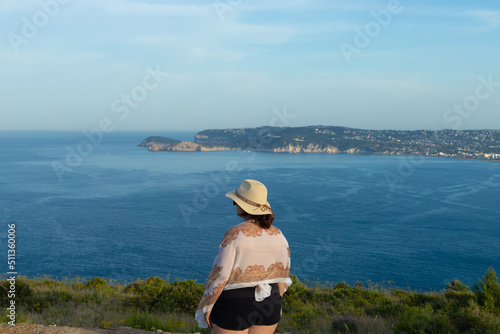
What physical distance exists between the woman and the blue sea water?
30044 mm

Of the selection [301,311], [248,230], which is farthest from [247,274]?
[301,311]

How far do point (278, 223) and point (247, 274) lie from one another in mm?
43661

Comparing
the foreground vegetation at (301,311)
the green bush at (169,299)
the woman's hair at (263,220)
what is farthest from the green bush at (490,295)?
the woman's hair at (263,220)

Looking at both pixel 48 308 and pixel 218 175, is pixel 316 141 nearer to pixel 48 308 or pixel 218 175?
pixel 218 175

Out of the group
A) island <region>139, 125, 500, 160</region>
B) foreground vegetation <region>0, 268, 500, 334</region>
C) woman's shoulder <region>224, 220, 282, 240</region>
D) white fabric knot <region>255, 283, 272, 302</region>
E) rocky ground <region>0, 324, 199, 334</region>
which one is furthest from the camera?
island <region>139, 125, 500, 160</region>

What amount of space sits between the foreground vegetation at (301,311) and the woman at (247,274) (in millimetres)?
2593

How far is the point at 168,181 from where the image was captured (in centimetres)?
7631

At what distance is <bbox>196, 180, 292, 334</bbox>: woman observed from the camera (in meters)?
2.56

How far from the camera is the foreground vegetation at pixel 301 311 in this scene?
16.1ft

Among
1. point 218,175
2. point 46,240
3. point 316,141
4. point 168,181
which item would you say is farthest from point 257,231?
point 316,141

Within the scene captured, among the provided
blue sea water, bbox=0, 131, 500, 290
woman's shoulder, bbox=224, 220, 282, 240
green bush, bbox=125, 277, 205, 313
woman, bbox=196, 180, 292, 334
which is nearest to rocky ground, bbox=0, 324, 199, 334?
woman, bbox=196, 180, 292, 334

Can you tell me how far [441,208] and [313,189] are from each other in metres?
20.6

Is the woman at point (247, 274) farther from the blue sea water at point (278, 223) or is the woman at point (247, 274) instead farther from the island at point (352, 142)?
the island at point (352, 142)

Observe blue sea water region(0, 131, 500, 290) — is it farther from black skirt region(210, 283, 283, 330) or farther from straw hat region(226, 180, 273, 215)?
straw hat region(226, 180, 273, 215)
